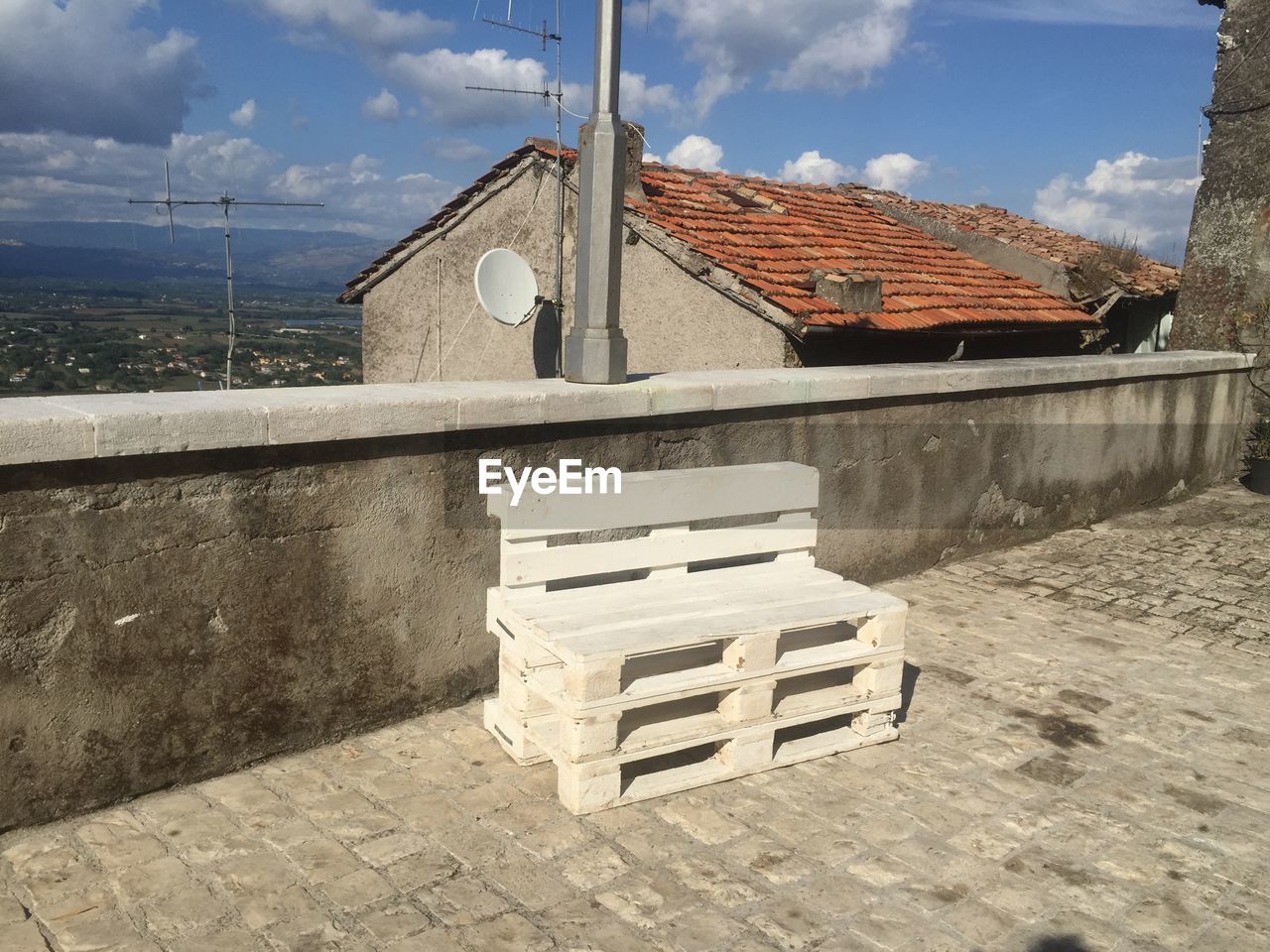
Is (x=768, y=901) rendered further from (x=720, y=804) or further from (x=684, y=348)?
(x=684, y=348)

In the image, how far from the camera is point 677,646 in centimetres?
329

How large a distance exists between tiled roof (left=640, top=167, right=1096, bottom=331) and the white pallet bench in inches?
195

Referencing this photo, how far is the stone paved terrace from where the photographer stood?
2705 millimetres

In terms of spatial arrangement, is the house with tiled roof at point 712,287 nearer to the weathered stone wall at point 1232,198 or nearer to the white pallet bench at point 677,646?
the weathered stone wall at point 1232,198

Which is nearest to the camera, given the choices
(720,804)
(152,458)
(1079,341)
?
(152,458)

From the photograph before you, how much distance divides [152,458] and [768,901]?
2331 mm

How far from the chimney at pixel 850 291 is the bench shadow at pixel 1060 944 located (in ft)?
22.9

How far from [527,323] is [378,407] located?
8.06 metres

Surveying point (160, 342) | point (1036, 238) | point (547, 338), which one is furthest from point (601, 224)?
point (160, 342)

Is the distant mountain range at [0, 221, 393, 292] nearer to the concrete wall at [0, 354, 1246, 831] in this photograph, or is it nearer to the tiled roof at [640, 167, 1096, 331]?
the tiled roof at [640, 167, 1096, 331]

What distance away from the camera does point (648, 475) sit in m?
3.92

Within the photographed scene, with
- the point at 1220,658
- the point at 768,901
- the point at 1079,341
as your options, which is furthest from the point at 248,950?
the point at 1079,341

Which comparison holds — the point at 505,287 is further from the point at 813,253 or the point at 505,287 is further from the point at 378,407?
the point at 378,407

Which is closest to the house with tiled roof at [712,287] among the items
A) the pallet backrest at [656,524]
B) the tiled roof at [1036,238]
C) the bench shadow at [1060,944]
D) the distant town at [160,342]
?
the tiled roof at [1036,238]
